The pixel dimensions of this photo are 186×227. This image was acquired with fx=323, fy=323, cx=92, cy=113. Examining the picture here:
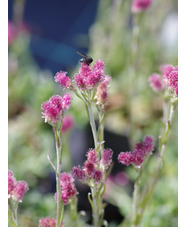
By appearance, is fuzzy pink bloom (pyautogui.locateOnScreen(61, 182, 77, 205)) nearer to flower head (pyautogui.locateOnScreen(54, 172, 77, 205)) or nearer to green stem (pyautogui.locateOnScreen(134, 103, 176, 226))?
flower head (pyautogui.locateOnScreen(54, 172, 77, 205))

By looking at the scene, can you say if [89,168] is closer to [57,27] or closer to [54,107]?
[54,107]

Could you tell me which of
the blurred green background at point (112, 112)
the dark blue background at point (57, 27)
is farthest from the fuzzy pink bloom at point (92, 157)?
the dark blue background at point (57, 27)

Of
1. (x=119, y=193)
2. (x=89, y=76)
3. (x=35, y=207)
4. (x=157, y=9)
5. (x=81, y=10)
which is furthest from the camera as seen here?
(x=81, y=10)

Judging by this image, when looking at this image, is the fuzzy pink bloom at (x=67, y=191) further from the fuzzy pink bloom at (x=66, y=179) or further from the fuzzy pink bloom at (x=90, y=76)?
the fuzzy pink bloom at (x=90, y=76)

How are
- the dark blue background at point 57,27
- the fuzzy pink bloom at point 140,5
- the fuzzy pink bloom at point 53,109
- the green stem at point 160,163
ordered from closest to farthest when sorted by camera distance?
the fuzzy pink bloom at point 53,109 < the green stem at point 160,163 < the fuzzy pink bloom at point 140,5 < the dark blue background at point 57,27

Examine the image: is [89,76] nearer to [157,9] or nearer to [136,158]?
[136,158]

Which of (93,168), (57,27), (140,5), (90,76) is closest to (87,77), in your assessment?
(90,76)
